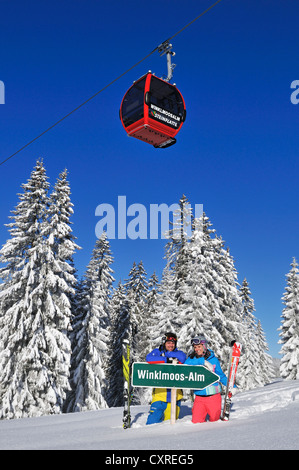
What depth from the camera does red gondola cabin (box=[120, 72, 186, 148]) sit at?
1059 cm

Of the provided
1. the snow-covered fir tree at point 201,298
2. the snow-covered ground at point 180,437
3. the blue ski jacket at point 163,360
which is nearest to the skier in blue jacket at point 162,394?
the blue ski jacket at point 163,360

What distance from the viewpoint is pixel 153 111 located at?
10594 millimetres

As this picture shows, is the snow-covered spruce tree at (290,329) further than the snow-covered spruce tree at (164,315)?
Yes

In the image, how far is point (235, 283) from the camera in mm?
29156

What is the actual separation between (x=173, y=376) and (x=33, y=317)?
1459cm

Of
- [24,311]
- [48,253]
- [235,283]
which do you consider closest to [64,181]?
[48,253]

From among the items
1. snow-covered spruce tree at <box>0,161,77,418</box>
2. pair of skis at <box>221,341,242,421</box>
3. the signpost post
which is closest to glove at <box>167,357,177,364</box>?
the signpost post

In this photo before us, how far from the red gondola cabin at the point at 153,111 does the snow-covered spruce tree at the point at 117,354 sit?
76.2 ft

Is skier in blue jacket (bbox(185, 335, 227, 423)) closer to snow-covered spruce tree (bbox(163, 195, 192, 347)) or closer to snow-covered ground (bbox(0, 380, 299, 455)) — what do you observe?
snow-covered ground (bbox(0, 380, 299, 455))

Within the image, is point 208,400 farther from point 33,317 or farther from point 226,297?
point 226,297

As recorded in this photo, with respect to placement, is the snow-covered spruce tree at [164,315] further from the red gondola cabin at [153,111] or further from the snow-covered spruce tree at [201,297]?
the red gondola cabin at [153,111]

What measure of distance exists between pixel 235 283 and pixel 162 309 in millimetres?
6429

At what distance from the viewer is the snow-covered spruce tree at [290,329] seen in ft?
109
